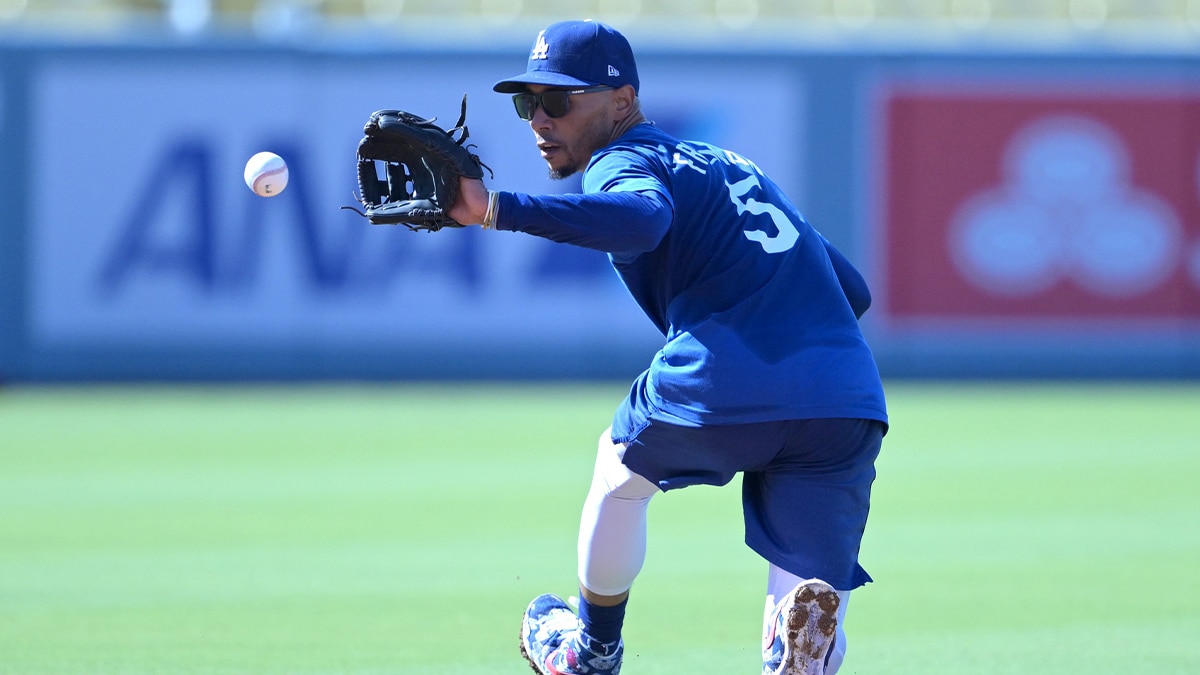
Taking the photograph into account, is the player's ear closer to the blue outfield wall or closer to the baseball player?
the baseball player

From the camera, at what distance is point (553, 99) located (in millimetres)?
4605

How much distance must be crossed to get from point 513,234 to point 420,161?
42.5ft

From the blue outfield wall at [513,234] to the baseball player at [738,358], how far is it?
39.6 feet

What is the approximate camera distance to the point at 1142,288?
17.8 meters

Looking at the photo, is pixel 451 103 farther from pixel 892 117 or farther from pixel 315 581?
pixel 315 581

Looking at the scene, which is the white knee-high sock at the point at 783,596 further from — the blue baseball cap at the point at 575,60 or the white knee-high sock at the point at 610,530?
the blue baseball cap at the point at 575,60

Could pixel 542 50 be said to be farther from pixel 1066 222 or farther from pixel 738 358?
pixel 1066 222

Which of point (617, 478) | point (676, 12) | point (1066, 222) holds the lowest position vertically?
point (1066, 222)

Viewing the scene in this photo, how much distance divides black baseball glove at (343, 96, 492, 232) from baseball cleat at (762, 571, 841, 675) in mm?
1244

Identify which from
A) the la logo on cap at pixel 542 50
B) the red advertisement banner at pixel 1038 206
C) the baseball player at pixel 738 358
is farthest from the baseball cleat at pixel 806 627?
the red advertisement banner at pixel 1038 206

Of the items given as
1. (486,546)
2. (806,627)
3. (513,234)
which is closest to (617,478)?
(806,627)

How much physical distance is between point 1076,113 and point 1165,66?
109 cm

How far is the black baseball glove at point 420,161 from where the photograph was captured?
166 inches

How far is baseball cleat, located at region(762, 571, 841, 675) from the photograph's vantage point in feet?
14.0
